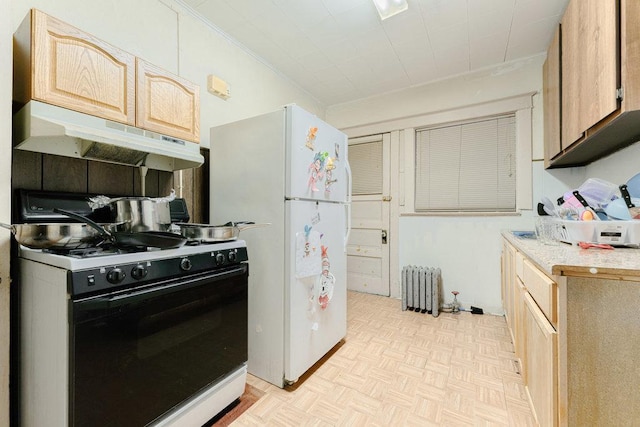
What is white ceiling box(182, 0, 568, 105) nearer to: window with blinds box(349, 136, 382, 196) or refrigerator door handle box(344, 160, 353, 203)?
window with blinds box(349, 136, 382, 196)

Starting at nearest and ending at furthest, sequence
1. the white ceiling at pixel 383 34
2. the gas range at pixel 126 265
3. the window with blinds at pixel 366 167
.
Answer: the gas range at pixel 126 265
the white ceiling at pixel 383 34
the window with blinds at pixel 366 167

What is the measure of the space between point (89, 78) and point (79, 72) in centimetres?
4

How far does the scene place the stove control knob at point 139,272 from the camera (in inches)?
38.0

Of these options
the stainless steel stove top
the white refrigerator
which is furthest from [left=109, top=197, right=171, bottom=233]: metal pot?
the white refrigerator

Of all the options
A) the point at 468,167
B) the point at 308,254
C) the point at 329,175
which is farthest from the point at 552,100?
the point at 308,254

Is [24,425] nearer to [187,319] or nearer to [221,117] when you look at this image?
[187,319]

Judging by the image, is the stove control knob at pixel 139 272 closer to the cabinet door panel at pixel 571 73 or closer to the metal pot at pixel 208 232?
the metal pot at pixel 208 232

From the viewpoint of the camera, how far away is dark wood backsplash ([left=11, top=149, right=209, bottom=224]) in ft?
4.14

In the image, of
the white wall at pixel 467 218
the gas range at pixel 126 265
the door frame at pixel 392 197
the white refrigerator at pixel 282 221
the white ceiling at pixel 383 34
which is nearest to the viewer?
the gas range at pixel 126 265

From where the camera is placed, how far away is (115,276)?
91 cm

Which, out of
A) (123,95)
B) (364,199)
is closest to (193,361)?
(123,95)

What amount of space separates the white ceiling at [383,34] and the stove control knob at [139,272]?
75.3 inches

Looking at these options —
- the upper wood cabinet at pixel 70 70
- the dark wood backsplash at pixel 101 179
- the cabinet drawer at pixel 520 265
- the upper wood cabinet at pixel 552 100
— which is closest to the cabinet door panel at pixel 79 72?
the upper wood cabinet at pixel 70 70

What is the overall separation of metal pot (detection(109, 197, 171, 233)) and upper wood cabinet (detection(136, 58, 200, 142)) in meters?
0.41
